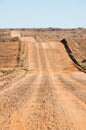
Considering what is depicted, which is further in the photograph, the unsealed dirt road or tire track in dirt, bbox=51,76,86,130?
tire track in dirt, bbox=51,76,86,130

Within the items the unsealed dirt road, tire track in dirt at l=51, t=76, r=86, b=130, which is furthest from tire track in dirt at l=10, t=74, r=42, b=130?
tire track in dirt at l=51, t=76, r=86, b=130

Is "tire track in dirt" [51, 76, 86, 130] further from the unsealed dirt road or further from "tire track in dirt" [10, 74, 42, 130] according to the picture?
"tire track in dirt" [10, 74, 42, 130]

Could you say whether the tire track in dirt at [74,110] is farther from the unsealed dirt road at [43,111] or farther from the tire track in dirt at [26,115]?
the tire track in dirt at [26,115]

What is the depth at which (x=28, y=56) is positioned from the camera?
59.8 m

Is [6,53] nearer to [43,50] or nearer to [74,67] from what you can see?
[43,50]

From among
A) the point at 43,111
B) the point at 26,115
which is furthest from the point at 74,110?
the point at 26,115

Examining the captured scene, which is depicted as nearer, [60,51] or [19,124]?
[19,124]

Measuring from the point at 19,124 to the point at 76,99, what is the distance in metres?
6.86

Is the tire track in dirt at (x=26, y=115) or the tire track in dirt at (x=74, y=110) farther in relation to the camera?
the tire track in dirt at (x=74, y=110)

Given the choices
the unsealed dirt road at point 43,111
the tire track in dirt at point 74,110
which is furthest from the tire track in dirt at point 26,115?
the tire track in dirt at point 74,110

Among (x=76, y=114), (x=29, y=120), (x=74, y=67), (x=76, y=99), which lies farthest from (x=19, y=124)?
(x=74, y=67)

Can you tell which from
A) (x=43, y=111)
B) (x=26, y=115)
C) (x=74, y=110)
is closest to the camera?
(x=26, y=115)

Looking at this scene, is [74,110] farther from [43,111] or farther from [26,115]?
[26,115]

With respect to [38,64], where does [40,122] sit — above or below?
above
